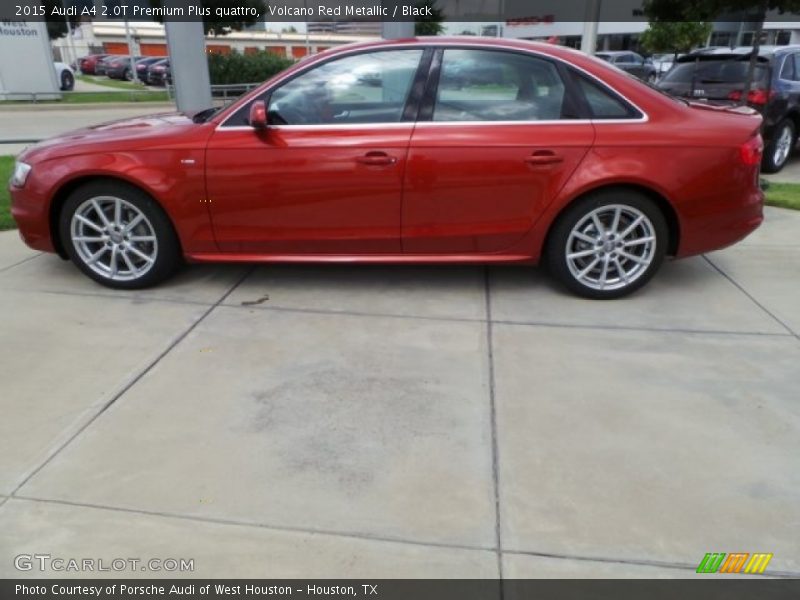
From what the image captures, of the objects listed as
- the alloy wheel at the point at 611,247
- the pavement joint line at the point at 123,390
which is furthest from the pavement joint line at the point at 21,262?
the alloy wheel at the point at 611,247

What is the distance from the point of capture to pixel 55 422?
9.80ft

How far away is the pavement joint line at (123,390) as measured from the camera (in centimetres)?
266

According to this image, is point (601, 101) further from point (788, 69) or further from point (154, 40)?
point (154, 40)

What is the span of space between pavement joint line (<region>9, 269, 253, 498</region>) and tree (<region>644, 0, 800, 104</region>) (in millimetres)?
6575

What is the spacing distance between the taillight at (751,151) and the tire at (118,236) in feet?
12.5

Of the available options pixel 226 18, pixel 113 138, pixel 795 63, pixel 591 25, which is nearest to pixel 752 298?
pixel 113 138

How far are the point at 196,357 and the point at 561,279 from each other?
2.45 meters

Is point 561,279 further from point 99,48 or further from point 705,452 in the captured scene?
point 99,48

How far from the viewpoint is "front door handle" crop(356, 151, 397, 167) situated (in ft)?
13.4

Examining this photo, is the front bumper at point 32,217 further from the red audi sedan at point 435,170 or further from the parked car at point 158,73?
the parked car at point 158,73

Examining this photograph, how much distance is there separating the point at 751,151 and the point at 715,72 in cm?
544

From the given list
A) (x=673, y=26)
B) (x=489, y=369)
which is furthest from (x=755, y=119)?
(x=673, y=26)

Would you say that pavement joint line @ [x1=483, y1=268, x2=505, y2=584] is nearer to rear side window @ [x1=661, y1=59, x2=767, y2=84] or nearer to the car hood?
the car hood
